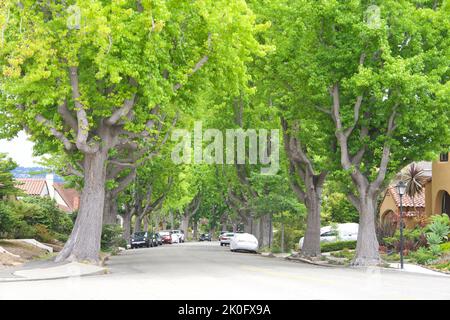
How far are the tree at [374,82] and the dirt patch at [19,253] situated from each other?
532 inches

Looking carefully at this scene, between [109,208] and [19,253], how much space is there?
Answer: 1390cm

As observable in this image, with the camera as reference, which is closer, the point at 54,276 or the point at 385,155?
the point at 54,276

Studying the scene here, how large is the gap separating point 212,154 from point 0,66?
2789cm

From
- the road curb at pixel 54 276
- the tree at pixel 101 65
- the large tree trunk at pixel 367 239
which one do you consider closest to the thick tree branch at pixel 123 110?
the tree at pixel 101 65

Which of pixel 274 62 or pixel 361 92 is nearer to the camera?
pixel 361 92

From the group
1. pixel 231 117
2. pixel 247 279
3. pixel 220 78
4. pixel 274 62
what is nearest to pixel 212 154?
pixel 231 117

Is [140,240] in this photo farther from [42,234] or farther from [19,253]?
[19,253]

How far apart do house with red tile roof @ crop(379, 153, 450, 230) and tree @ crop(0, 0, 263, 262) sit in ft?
58.4

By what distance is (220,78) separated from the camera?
2747 centimetres

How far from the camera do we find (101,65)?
73.7 feet

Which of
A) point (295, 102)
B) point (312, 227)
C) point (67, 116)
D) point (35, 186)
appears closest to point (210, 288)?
point (67, 116)

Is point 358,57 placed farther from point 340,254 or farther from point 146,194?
point 146,194

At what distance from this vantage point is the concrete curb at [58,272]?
1822 centimetres

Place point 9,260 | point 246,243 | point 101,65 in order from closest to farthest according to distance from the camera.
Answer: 1. point 101,65
2. point 9,260
3. point 246,243
